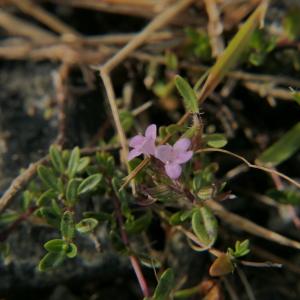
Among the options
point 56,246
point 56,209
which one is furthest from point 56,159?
point 56,246

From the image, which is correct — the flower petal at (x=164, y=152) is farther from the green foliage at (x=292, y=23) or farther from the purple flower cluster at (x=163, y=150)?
the green foliage at (x=292, y=23)

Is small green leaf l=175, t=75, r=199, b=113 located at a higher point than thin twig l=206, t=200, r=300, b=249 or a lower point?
higher

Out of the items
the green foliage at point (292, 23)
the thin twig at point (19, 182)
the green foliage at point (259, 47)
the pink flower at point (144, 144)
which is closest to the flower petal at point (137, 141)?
the pink flower at point (144, 144)

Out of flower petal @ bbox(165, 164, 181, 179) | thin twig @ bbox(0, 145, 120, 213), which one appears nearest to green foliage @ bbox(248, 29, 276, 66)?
thin twig @ bbox(0, 145, 120, 213)

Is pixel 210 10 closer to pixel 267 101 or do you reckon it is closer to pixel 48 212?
pixel 267 101

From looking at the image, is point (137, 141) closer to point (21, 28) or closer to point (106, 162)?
point (106, 162)

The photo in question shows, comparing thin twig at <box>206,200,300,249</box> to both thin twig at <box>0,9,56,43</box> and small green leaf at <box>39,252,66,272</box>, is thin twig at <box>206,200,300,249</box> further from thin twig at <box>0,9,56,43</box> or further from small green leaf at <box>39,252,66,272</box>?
thin twig at <box>0,9,56,43</box>

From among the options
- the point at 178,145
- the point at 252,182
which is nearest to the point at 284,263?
the point at 252,182
